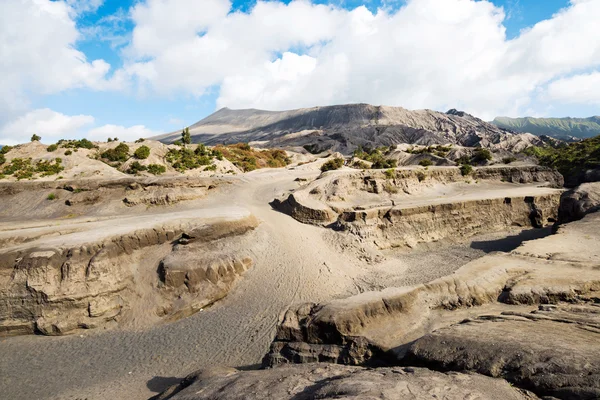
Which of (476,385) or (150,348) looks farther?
(150,348)

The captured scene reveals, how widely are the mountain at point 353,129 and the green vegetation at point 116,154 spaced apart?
226 feet

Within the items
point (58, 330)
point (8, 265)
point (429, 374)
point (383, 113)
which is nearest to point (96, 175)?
point (8, 265)

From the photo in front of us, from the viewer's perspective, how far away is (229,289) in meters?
15.5

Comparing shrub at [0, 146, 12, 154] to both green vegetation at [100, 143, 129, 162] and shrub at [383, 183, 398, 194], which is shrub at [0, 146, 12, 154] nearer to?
green vegetation at [100, 143, 129, 162]

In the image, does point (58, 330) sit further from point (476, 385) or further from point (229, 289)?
point (476, 385)

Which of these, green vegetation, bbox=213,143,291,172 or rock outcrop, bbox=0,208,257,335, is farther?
green vegetation, bbox=213,143,291,172

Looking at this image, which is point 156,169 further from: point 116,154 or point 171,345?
point 171,345

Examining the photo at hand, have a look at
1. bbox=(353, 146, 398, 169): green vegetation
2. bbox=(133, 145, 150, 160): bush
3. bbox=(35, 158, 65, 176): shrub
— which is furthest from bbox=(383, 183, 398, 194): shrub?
bbox=(35, 158, 65, 176): shrub

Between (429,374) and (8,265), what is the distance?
53.8 ft

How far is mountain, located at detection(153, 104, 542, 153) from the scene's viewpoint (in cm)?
10938

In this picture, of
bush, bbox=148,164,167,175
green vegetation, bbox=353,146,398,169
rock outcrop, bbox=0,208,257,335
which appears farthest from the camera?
green vegetation, bbox=353,146,398,169

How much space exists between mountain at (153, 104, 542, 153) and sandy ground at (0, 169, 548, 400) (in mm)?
80784

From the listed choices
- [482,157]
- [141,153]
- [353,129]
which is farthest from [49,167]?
[353,129]

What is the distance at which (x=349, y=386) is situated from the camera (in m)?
4.86
